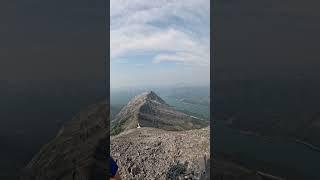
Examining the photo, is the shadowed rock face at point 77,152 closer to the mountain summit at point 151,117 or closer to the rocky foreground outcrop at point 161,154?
the rocky foreground outcrop at point 161,154

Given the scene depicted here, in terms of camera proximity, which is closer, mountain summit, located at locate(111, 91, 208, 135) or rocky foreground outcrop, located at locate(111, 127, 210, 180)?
rocky foreground outcrop, located at locate(111, 127, 210, 180)

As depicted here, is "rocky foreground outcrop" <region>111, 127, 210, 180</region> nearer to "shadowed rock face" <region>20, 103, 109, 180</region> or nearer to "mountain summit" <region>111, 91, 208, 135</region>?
"mountain summit" <region>111, 91, 208, 135</region>

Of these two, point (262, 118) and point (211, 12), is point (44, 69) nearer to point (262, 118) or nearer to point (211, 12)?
point (211, 12)

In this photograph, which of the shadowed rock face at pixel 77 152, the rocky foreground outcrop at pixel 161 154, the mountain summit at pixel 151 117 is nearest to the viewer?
the shadowed rock face at pixel 77 152

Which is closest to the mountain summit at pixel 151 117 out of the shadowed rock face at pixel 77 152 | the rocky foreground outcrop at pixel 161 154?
the rocky foreground outcrop at pixel 161 154

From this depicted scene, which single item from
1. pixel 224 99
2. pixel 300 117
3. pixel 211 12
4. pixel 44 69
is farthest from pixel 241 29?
pixel 44 69

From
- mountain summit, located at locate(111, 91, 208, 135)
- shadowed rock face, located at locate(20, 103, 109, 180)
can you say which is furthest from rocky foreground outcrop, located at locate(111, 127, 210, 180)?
shadowed rock face, located at locate(20, 103, 109, 180)
